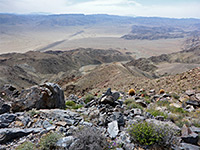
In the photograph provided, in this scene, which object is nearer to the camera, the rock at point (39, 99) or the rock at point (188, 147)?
the rock at point (188, 147)

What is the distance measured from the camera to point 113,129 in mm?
4758

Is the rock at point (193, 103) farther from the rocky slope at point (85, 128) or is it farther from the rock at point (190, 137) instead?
the rock at point (190, 137)

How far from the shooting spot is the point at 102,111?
6.18 metres

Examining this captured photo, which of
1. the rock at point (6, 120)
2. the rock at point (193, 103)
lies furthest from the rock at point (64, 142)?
the rock at point (193, 103)

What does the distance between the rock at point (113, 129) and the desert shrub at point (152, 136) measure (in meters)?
0.43

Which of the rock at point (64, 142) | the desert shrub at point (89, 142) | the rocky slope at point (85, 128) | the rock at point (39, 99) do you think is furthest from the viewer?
the rock at point (39, 99)

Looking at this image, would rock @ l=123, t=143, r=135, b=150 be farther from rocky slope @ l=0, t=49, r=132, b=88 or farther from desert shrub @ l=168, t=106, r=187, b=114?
rocky slope @ l=0, t=49, r=132, b=88

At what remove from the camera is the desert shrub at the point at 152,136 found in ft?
13.8

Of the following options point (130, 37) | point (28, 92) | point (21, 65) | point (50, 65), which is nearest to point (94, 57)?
point (50, 65)

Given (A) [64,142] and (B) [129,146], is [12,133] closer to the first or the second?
(A) [64,142]

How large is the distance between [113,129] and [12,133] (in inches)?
119

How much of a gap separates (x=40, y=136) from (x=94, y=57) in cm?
7790

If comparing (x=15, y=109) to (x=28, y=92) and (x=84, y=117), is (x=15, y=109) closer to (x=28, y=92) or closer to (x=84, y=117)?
(x=28, y=92)

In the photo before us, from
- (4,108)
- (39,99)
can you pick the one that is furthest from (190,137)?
(4,108)
